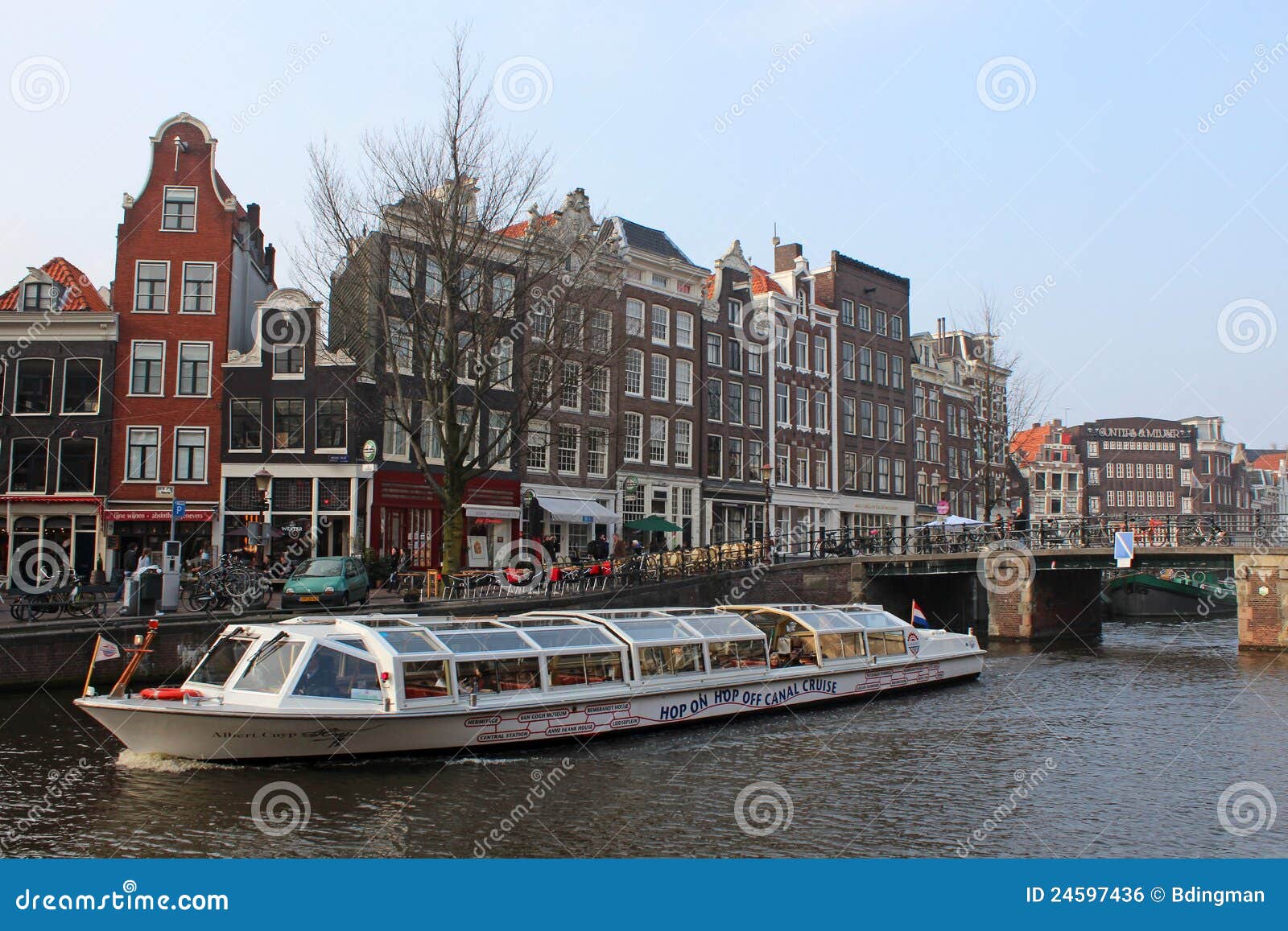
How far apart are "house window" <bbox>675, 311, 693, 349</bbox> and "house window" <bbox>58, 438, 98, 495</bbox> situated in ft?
81.3

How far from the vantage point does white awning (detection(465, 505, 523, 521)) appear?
4025cm

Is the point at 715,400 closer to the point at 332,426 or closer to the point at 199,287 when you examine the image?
the point at 332,426

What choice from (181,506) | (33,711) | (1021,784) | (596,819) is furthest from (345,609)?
(1021,784)

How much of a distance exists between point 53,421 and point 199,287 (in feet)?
22.0

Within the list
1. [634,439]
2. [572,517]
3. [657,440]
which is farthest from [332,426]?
[657,440]

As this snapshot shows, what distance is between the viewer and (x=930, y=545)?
42.7m

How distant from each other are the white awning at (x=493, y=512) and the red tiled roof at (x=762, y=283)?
20.3 m

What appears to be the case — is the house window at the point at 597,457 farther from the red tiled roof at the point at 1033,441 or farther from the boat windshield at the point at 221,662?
the red tiled roof at the point at 1033,441

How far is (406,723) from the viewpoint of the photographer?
1662 cm

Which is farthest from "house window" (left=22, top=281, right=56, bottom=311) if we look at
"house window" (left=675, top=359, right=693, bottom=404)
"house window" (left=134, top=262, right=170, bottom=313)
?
"house window" (left=675, top=359, right=693, bottom=404)

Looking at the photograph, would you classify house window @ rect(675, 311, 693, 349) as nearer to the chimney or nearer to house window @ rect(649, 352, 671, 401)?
house window @ rect(649, 352, 671, 401)

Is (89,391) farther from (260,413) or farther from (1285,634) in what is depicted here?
(1285,634)

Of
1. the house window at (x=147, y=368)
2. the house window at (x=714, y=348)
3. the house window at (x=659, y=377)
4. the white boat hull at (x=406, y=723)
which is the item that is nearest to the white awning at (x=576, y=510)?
the house window at (x=659, y=377)

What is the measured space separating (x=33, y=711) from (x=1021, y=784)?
57.9ft
